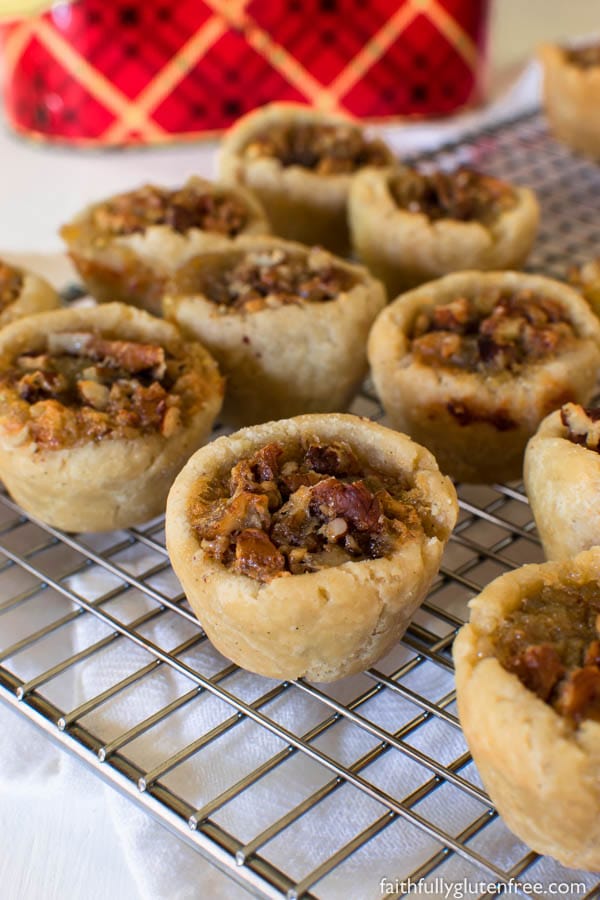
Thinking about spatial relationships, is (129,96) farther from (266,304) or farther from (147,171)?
(266,304)

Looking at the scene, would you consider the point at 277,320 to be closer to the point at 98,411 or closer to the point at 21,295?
the point at 98,411

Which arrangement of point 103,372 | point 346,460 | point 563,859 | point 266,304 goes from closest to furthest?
point 563,859 → point 346,460 → point 103,372 → point 266,304

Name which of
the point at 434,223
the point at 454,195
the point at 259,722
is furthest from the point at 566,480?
the point at 454,195

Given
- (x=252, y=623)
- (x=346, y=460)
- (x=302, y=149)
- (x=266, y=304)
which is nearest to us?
(x=252, y=623)

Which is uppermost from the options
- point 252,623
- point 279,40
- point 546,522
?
point 279,40

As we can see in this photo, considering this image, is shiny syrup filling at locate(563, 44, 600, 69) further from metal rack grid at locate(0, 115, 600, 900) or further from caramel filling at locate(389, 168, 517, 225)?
metal rack grid at locate(0, 115, 600, 900)

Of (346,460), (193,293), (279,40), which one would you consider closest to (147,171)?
(279,40)
